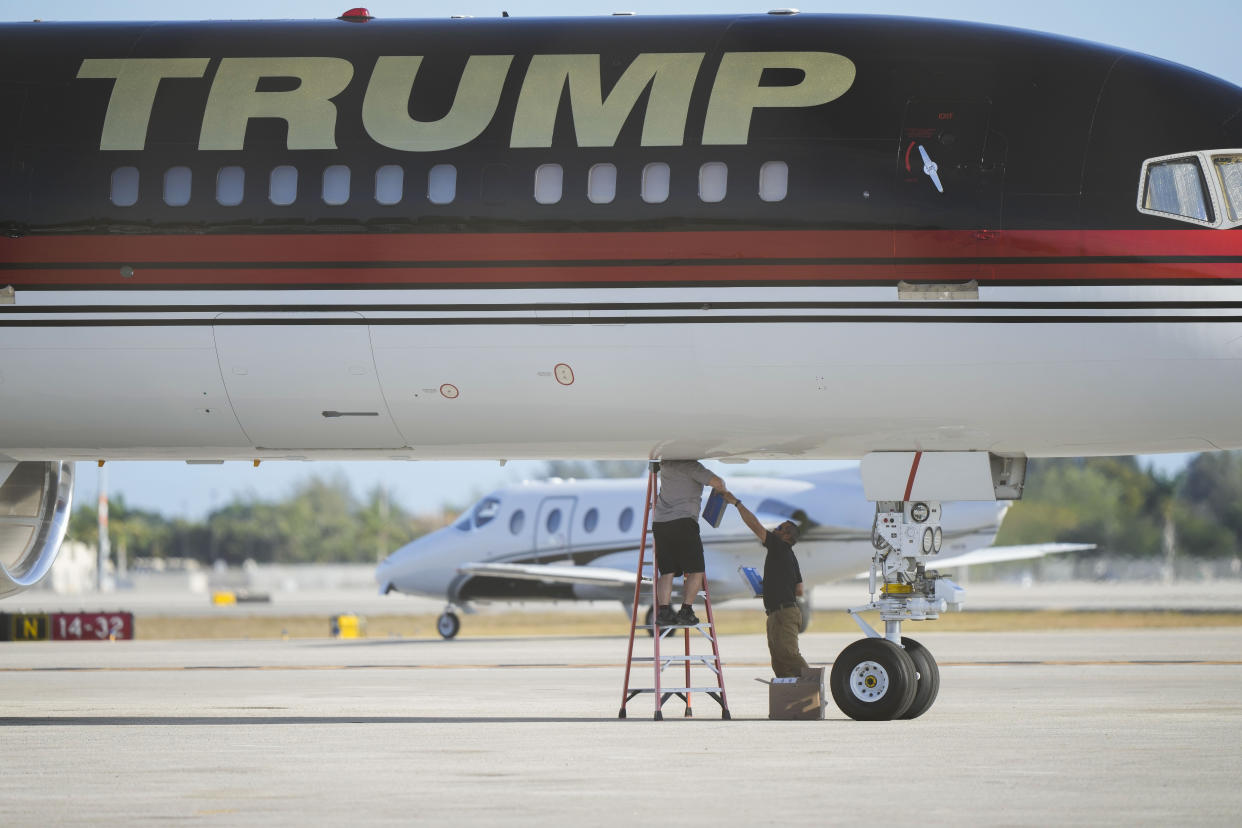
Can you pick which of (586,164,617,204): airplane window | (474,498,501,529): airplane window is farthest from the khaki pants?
(474,498,501,529): airplane window

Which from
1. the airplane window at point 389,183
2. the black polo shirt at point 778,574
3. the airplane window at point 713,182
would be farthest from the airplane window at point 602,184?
the black polo shirt at point 778,574

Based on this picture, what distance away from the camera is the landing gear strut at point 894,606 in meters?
16.5

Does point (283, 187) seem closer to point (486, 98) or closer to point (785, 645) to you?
point (486, 98)

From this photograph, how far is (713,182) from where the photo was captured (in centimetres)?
1548

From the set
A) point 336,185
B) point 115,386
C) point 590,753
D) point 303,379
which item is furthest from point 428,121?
point 590,753

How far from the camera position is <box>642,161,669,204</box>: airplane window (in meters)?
15.5

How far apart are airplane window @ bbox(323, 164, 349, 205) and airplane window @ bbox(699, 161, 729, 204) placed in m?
3.29

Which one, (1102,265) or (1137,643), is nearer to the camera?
(1102,265)

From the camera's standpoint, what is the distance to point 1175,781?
12.0 meters

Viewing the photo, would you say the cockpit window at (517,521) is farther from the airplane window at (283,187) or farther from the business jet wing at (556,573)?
the airplane window at (283,187)

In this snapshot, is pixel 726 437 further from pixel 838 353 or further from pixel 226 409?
pixel 226 409

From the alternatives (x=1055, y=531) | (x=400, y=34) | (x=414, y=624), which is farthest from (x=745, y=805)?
(x=1055, y=531)

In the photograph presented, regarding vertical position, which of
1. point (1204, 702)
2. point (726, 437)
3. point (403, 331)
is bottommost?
point (1204, 702)

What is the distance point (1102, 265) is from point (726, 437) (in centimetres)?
391
